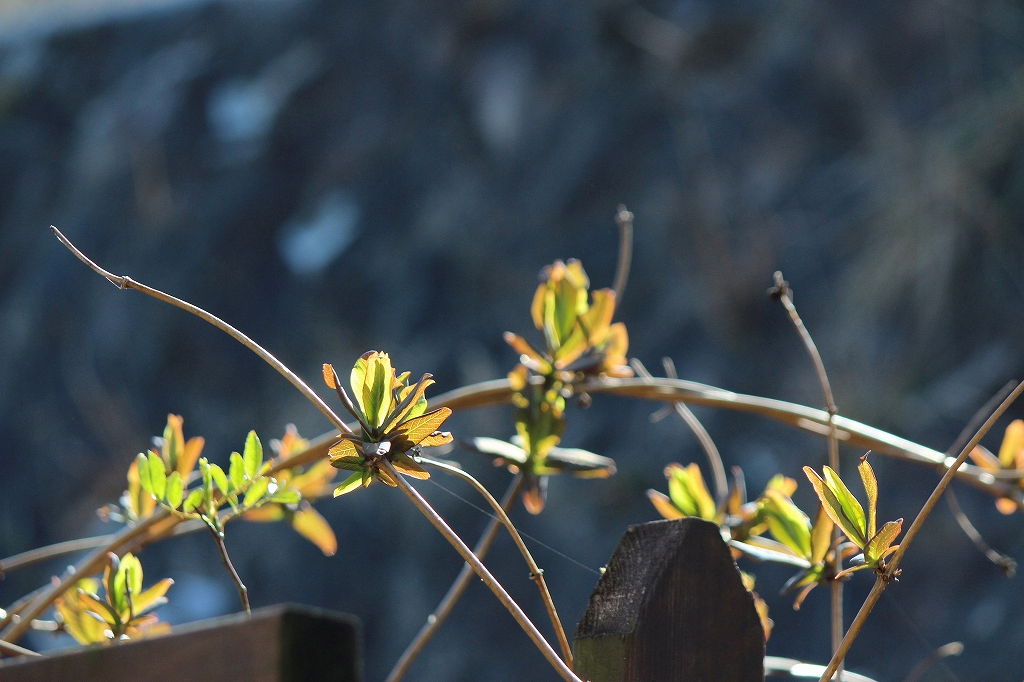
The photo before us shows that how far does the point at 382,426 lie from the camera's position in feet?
1.01

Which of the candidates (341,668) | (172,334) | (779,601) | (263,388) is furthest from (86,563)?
(172,334)

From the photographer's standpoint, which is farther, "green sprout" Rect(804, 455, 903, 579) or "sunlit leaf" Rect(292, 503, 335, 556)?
"sunlit leaf" Rect(292, 503, 335, 556)

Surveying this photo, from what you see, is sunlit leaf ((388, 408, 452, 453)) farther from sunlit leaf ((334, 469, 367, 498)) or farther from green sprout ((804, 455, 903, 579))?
green sprout ((804, 455, 903, 579))

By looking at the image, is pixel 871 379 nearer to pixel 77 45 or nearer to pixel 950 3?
pixel 950 3

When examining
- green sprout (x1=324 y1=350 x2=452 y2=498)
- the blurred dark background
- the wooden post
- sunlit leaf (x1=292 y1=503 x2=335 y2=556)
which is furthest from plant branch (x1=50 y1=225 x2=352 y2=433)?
the blurred dark background

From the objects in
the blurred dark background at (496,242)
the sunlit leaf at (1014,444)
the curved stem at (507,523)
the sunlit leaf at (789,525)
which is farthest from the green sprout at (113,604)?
the blurred dark background at (496,242)

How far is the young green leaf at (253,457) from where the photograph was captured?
1.05ft

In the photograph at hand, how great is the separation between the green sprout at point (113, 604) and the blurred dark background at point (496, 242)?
2.08 metres

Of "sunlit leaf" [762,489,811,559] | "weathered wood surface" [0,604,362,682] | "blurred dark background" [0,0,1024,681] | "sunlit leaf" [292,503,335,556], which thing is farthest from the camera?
"blurred dark background" [0,0,1024,681]

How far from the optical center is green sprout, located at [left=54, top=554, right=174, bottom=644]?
417 mm

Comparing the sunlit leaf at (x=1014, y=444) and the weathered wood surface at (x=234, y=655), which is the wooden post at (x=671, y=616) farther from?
the sunlit leaf at (x=1014, y=444)

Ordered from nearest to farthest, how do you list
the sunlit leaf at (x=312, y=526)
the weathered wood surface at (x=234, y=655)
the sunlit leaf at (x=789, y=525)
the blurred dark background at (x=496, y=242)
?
the weathered wood surface at (x=234, y=655) → the sunlit leaf at (x=789, y=525) → the sunlit leaf at (x=312, y=526) → the blurred dark background at (x=496, y=242)

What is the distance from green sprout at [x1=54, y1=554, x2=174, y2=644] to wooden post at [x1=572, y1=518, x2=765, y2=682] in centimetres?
21

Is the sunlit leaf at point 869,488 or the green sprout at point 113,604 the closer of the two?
the sunlit leaf at point 869,488
